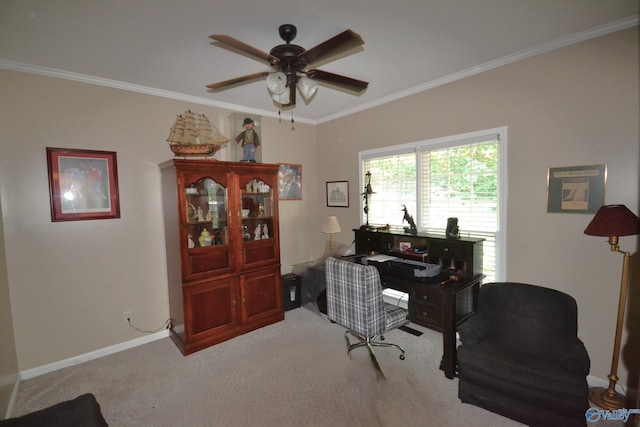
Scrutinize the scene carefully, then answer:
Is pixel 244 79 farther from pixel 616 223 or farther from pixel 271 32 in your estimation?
pixel 616 223

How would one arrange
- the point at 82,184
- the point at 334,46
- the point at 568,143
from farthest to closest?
the point at 82,184, the point at 568,143, the point at 334,46

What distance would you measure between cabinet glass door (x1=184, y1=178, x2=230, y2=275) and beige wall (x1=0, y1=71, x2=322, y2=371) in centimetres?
52

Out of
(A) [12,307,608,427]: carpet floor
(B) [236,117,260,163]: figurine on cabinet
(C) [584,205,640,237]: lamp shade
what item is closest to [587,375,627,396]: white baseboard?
(A) [12,307,608,427]: carpet floor

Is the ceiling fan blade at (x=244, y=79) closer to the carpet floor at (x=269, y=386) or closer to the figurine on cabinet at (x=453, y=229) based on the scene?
the figurine on cabinet at (x=453, y=229)

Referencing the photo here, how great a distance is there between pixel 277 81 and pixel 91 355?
128 inches

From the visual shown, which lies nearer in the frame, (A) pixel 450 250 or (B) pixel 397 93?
(A) pixel 450 250

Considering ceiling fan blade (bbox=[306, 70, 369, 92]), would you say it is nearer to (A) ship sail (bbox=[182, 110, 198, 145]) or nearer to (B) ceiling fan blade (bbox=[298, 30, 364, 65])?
(B) ceiling fan blade (bbox=[298, 30, 364, 65])

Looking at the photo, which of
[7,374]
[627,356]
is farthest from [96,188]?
[627,356]

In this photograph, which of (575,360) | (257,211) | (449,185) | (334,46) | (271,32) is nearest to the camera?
(334,46)

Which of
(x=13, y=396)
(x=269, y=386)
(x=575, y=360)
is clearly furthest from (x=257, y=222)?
(x=575, y=360)

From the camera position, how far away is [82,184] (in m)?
2.83

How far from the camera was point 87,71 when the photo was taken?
106 inches

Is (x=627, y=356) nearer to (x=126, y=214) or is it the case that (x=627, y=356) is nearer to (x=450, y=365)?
(x=450, y=365)

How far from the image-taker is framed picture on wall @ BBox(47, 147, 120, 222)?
A: 270 centimetres
